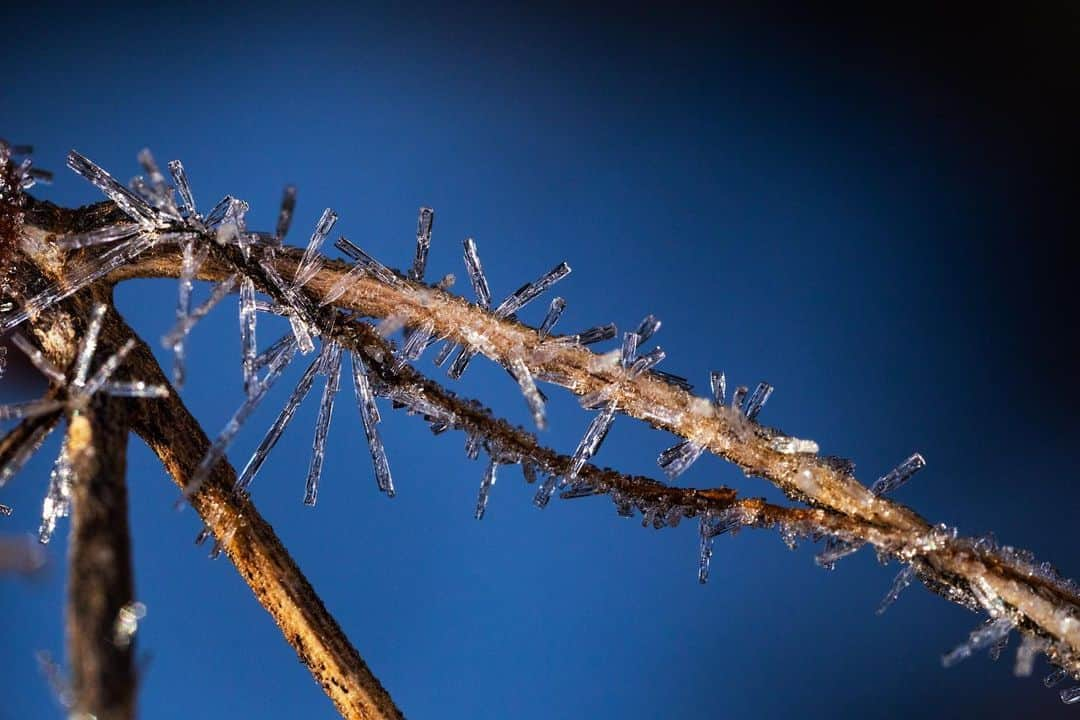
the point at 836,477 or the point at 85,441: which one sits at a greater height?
the point at 85,441

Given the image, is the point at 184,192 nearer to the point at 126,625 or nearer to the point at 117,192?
the point at 117,192

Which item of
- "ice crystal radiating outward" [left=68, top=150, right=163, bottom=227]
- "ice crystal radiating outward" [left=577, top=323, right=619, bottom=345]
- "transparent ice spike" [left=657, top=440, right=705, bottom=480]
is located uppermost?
"ice crystal radiating outward" [left=68, top=150, right=163, bottom=227]

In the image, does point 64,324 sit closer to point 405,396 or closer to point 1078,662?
point 405,396

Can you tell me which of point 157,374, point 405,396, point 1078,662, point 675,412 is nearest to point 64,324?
point 157,374

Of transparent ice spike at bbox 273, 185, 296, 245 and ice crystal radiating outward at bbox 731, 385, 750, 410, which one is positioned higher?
transparent ice spike at bbox 273, 185, 296, 245

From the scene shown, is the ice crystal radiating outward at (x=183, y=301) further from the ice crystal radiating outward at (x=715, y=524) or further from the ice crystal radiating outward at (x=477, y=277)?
the ice crystal radiating outward at (x=715, y=524)

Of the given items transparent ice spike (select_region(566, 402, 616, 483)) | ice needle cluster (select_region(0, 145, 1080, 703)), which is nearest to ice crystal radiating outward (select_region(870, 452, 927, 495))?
ice needle cluster (select_region(0, 145, 1080, 703))

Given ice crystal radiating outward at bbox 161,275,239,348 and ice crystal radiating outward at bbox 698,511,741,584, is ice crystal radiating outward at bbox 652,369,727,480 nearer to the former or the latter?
ice crystal radiating outward at bbox 698,511,741,584

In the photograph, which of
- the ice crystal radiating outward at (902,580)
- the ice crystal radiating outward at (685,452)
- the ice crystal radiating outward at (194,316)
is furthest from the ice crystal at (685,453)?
the ice crystal radiating outward at (194,316)
